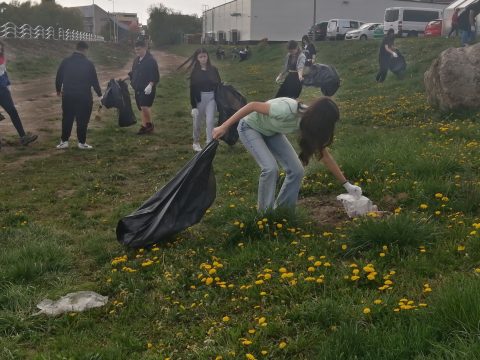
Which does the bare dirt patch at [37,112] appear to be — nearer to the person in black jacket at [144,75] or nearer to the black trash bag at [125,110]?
the black trash bag at [125,110]

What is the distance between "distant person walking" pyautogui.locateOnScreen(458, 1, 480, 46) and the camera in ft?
58.3

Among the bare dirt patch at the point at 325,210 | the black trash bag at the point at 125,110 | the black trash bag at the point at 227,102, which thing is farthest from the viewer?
the black trash bag at the point at 125,110

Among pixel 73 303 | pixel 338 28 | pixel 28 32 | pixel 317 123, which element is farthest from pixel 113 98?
pixel 28 32

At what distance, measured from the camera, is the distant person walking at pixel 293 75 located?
34.7ft

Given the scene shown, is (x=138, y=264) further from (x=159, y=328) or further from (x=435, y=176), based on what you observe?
(x=435, y=176)

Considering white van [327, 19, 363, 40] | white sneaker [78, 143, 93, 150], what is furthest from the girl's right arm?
white van [327, 19, 363, 40]

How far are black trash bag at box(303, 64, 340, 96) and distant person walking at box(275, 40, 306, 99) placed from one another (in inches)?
33.9

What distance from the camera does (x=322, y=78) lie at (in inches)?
472

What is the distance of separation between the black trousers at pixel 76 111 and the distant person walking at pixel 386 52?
378 inches

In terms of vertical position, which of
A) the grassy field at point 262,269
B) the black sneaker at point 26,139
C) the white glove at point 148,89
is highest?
the white glove at point 148,89

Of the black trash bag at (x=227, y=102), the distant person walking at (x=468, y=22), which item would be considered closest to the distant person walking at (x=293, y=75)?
the black trash bag at (x=227, y=102)

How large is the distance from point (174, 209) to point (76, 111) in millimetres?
5876

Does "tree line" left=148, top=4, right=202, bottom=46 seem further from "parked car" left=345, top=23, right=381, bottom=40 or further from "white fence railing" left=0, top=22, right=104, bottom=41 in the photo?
"parked car" left=345, top=23, right=381, bottom=40

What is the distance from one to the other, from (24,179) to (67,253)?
140 inches
